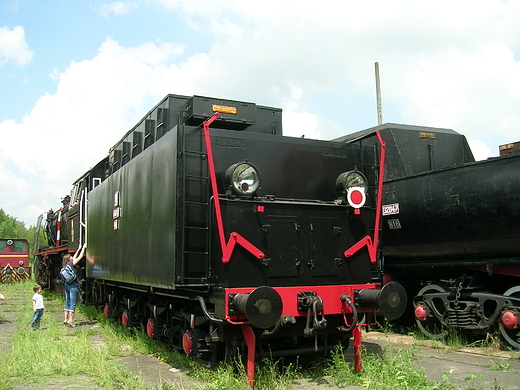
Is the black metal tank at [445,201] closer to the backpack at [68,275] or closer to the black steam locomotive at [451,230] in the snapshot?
the black steam locomotive at [451,230]

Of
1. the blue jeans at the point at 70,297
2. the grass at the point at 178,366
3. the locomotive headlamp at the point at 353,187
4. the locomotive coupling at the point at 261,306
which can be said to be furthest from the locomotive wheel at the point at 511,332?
the blue jeans at the point at 70,297

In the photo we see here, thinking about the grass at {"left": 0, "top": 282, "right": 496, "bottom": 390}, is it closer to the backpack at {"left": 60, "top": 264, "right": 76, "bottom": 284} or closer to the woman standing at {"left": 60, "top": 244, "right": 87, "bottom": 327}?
the woman standing at {"left": 60, "top": 244, "right": 87, "bottom": 327}

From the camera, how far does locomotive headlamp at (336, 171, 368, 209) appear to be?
608 centimetres

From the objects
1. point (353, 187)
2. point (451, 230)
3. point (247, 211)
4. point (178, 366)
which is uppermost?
point (353, 187)

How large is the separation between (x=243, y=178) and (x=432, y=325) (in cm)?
514

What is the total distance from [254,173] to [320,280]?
1.41 m

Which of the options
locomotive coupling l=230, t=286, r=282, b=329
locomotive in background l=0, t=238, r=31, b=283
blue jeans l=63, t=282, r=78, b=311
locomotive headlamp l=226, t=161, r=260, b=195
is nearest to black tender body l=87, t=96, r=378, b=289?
locomotive headlamp l=226, t=161, r=260, b=195

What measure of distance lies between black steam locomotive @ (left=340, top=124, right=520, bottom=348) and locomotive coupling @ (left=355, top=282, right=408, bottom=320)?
1898 mm

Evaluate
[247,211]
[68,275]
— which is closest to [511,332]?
[247,211]

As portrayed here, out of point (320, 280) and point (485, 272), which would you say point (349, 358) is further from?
point (485, 272)

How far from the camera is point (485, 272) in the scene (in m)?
8.12

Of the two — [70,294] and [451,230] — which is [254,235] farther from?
[70,294]

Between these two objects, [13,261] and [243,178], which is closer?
[243,178]

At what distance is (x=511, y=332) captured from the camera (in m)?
7.54
